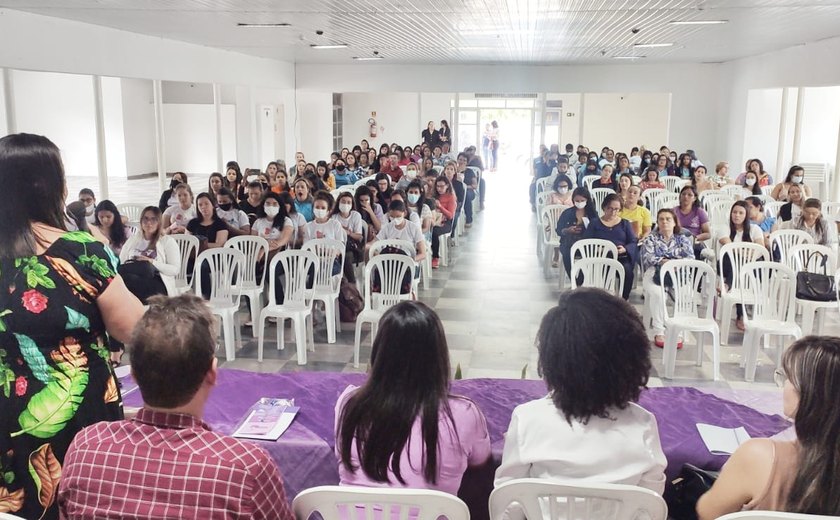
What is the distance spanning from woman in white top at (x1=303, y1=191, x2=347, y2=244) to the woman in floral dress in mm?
4883

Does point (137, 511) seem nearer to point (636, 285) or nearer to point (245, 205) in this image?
point (245, 205)

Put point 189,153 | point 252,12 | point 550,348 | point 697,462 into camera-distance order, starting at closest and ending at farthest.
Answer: point 550,348
point 697,462
point 252,12
point 189,153

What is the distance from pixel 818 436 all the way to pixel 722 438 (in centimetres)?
80

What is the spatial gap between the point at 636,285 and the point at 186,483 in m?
7.12

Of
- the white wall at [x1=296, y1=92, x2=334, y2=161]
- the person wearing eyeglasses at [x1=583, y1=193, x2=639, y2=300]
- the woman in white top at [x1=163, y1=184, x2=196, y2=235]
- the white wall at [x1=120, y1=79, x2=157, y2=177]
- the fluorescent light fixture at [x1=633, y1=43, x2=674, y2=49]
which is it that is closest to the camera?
the person wearing eyeglasses at [x1=583, y1=193, x2=639, y2=300]

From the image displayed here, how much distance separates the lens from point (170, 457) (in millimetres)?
1540

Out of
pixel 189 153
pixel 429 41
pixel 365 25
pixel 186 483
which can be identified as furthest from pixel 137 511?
pixel 189 153

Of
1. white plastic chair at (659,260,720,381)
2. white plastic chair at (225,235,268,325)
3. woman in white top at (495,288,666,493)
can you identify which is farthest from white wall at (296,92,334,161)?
woman in white top at (495,288,666,493)

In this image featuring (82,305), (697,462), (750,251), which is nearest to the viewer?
(82,305)

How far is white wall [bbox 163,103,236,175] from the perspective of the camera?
20422 mm

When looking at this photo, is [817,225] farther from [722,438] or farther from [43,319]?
[43,319]

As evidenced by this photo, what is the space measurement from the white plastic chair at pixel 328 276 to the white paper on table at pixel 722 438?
12.2 feet

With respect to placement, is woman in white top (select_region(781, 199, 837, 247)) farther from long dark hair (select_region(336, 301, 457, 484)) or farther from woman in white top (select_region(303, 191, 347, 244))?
long dark hair (select_region(336, 301, 457, 484))

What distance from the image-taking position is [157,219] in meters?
5.77
